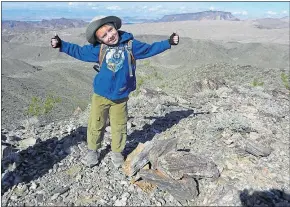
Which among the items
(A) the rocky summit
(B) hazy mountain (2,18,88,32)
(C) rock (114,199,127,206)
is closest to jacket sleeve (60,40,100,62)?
(A) the rocky summit

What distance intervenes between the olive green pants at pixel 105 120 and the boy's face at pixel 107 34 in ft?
2.41

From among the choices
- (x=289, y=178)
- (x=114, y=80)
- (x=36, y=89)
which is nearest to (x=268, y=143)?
(x=289, y=178)

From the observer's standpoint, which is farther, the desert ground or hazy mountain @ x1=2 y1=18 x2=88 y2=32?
hazy mountain @ x1=2 y1=18 x2=88 y2=32

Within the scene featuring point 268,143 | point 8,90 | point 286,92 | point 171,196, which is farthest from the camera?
point 8,90

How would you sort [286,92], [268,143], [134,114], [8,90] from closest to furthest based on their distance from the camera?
[268,143]
[134,114]
[286,92]
[8,90]

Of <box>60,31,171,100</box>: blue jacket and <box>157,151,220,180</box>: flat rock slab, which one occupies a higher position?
<box>60,31,171,100</box>: blue jacket

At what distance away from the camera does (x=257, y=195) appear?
449 centimetres

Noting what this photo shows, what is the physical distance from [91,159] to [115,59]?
53.4 inches

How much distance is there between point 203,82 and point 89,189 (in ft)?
29.8

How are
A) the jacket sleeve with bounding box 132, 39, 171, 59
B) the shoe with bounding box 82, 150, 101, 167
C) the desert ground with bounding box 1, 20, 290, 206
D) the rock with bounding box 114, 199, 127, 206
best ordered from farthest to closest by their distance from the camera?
the shoe with bounding box 82, 150, 101, 167
the jacket sleeve with bounding box 132, 39, 171, 59
the desert ground with bounding box 1, 20, 290, 206
the rock with bounding box 114, 199, 127, 206

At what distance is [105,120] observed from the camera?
4.94m

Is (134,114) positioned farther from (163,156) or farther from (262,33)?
(262,33)

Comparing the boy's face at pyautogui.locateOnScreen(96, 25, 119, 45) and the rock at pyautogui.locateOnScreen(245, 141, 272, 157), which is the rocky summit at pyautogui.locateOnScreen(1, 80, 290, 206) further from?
the boy's face at pyautogui.locateOnScreen(96, 25, 119, 45)

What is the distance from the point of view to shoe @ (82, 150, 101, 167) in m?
4.92
